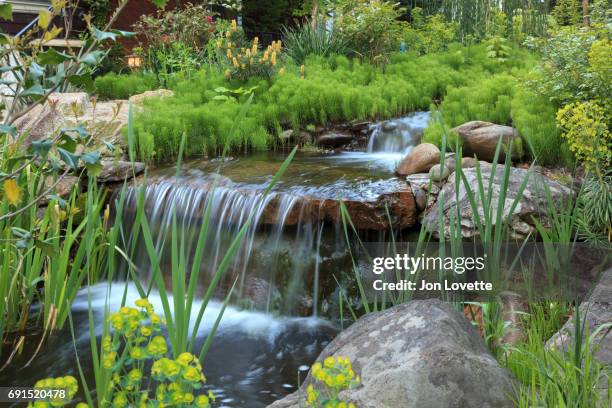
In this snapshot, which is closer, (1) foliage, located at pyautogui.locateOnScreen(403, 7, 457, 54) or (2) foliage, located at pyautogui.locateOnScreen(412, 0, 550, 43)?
(1) foliage, located at pyautogui.locateOnScreen(403, 7, 457, 54)

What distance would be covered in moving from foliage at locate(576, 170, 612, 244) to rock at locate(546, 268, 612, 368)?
568 millimetres

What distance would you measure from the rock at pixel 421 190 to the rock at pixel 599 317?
1.52m

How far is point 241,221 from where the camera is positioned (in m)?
4.84

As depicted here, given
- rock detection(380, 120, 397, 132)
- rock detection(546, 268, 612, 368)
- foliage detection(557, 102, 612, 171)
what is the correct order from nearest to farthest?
rock detection(546, 268, 612, 368)
foliage detection(557, 102, 612, 171)
rock detection(380, 120, 397, 132)

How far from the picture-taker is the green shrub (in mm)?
9039

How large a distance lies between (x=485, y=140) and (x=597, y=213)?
1.63m

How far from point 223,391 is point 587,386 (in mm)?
1895

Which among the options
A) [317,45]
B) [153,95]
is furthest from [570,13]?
[153,95]

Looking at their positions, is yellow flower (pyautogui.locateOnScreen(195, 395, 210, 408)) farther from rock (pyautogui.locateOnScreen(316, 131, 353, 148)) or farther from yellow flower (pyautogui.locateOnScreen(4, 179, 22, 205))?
rock (pyautogui.locateOnScreen(316, 131, 353, 148))

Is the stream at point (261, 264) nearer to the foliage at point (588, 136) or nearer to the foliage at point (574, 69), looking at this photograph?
the foliage at point (588, 136)

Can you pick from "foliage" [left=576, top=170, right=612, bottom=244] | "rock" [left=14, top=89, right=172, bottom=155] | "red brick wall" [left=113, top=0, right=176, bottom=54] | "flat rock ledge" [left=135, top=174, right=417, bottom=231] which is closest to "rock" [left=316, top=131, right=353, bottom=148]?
"rock" [left=14, top=89, right=172, bottom=155]

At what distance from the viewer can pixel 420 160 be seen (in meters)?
5.39

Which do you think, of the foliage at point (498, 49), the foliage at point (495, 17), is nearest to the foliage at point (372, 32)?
the foliage at point (498, 49)

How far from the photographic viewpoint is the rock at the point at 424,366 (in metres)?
2.00
